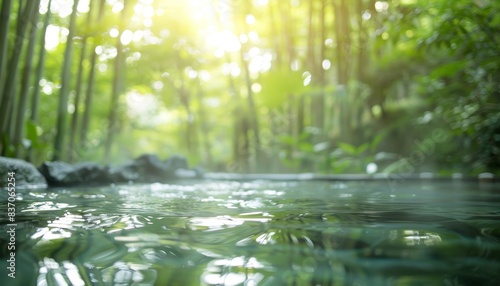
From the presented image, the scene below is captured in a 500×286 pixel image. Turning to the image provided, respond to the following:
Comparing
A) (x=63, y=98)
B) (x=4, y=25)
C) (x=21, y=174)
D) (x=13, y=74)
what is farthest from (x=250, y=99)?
(x=21, y=174)

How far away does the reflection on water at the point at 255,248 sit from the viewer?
1039 mm

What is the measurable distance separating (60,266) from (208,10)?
406 inches

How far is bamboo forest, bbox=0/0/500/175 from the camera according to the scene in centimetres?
514

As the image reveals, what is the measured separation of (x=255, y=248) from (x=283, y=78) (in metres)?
6.97

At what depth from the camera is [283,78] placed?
811 centimetres

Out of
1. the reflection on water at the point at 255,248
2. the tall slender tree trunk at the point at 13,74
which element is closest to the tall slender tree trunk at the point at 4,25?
the tall slender tree trunk at the point at 13,74

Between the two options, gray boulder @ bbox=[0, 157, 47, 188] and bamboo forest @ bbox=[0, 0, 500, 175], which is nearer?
gray boulder @ bbox=[0, 157, 47, 188]

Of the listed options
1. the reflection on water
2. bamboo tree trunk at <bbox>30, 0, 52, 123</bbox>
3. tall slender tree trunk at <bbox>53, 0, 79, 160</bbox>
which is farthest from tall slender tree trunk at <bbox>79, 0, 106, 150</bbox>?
the reflection on water

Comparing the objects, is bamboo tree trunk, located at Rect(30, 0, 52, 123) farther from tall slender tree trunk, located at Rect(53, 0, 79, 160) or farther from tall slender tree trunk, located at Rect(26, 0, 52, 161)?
tall slender tree trunk, located at Rect(53, 0, 79, 160)

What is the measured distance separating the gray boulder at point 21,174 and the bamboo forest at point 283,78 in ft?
2.53

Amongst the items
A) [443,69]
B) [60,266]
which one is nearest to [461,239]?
[60,266]

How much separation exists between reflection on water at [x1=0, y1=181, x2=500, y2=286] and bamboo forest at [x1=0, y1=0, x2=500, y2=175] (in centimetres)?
277

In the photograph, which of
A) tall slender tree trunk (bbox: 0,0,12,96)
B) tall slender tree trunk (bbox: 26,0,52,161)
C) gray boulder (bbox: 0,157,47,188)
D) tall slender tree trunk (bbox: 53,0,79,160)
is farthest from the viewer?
tall slender tree trunk (bbox: 53,0,79,160)

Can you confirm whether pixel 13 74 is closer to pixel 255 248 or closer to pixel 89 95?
pixel 89 95
